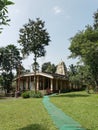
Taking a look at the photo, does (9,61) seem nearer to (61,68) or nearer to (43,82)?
(43,82)

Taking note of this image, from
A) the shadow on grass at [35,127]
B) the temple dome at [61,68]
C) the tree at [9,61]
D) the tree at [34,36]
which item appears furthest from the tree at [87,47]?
the temple dome at [61,68]

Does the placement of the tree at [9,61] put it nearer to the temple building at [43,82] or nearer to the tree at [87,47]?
the temple building at [43,82]

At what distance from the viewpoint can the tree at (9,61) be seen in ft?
194

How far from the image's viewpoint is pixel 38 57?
3769 cm

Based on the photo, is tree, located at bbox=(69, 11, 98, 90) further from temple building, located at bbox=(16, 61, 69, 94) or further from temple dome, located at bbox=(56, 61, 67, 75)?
temple dome, located at bbox=(56, 61, 67, 75)

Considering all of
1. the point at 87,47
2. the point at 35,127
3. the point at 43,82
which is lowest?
the point at 35,127

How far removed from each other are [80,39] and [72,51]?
2767 millimetres

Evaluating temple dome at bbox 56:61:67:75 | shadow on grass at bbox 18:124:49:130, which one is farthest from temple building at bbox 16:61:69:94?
shadow on grass at bbox 18:124:49:130

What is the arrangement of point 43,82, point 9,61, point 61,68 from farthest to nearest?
point 61,68 → point 9,61 → point 43,82

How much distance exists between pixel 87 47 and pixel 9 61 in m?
27.5

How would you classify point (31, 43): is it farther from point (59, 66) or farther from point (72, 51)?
point (59, 66)

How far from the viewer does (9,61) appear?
6088cm

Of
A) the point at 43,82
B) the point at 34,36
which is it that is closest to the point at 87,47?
the point at 34,36

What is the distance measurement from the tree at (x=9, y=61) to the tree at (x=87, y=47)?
21469 mm
